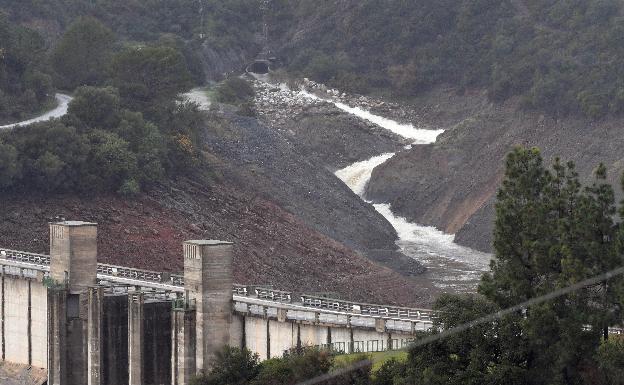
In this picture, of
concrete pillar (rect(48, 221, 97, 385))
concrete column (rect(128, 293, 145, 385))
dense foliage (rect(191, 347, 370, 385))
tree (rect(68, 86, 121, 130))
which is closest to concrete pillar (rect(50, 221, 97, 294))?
concrete pillar (rect(48, 221, 97, 385))

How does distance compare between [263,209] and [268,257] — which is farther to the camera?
[263,209]

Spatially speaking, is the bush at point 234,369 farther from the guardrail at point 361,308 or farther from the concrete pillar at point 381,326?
the guardrail at point 361,308

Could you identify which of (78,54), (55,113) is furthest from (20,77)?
(78,54)

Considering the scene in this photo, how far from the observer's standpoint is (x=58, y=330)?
82.4 m

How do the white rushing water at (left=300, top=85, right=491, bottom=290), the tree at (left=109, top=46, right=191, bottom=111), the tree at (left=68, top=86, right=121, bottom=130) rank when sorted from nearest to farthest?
the tree at (left=68, top=86, right=121, bottom=130) → the white rushing water at (left=300, top=85, right=491, bottom=290) → the tree at (left=109, top=46, right=191, bottom=111)

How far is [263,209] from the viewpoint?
138625 millimetres

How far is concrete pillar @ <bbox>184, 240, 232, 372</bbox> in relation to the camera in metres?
73.8

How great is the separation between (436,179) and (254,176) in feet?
95.3

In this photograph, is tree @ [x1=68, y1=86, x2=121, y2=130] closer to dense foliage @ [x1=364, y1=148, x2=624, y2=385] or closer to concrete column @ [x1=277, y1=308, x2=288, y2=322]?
concrete column @ [x1=277, y1=308, x2=288, y2=322]

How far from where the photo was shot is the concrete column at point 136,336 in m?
77.2

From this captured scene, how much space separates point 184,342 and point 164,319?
2.46m

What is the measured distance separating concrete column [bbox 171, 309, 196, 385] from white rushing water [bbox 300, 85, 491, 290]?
52482 millimetres

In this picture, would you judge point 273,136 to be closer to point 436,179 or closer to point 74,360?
point 436,179

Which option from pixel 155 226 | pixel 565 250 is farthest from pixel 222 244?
pixel 155 226
